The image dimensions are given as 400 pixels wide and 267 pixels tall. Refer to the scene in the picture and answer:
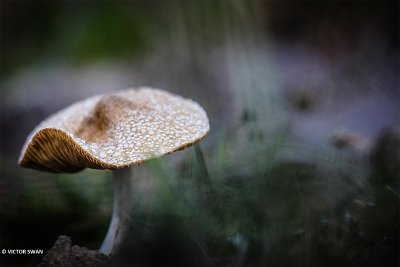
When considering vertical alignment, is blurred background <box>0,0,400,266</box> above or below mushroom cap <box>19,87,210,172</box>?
below

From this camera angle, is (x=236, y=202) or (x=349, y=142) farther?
(x=349, y=142)

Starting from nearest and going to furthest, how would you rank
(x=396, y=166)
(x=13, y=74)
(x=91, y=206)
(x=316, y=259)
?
(x=316, y=259) → (x=396, y=166) → (x=91, y=206) → (x=13, y=74)

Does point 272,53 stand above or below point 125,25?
below

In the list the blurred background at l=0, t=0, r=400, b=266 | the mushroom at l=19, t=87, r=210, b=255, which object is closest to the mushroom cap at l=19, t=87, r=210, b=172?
the mushroom at l=19, t=87, r=210, b=255

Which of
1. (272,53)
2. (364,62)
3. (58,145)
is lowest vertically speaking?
(272,53)

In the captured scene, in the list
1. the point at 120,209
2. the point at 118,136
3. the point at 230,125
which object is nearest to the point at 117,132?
the point at 118,136

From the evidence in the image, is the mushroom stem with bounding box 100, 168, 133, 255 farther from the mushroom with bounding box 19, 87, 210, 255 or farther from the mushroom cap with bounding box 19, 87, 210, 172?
the mushroom cap with bounding box 19, 87, 210, 172

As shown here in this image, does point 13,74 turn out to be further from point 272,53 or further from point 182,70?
point 272,53

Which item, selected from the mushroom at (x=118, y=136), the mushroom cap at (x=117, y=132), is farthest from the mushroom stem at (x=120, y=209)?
the mushroom cap at (x=117, y=132)

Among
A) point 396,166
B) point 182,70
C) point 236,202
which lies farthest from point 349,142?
point 182,70
